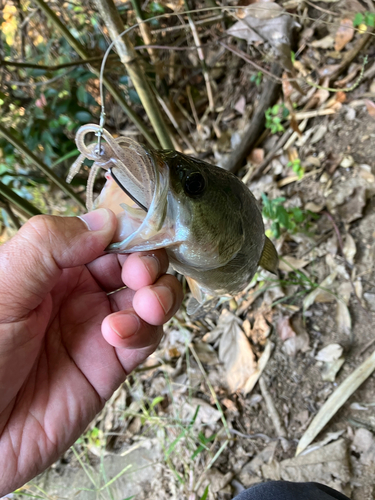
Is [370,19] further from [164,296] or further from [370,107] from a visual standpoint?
[164,296]

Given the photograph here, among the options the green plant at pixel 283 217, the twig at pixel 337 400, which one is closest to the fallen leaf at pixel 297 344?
the twig at pixel 337 400

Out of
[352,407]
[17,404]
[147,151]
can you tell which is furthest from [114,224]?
[352,407]

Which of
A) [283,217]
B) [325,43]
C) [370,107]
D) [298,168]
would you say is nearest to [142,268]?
[283,217]

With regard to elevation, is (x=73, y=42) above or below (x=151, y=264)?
above

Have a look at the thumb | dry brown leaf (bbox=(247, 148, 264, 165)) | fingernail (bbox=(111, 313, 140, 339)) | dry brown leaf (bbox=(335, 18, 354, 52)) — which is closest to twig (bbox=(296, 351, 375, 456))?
fingernail (bbox=(111, 313, 140, 339))

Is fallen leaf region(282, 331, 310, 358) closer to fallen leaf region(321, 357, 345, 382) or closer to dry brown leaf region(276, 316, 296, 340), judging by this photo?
dry brown leaf region(276, 316, 296, 340)

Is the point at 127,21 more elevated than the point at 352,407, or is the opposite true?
the point at 127,21

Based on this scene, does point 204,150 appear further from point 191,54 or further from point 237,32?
point 237,32
